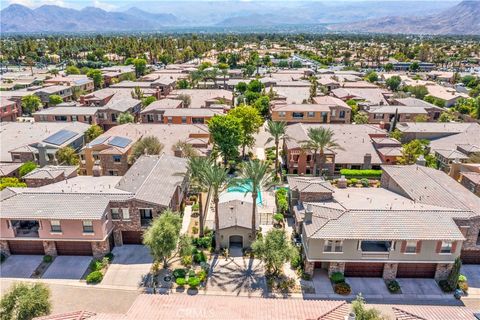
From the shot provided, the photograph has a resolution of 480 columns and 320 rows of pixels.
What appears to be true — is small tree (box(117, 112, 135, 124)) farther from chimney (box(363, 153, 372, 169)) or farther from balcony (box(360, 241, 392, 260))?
balcony (box(360, 241, 392, 260))

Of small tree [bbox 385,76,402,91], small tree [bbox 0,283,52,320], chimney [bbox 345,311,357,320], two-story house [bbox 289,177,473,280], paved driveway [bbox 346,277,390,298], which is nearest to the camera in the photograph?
chimney [bbox 345,311,357,320]

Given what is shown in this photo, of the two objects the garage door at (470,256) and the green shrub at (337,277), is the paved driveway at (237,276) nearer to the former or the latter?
the green shrub at (337,277)

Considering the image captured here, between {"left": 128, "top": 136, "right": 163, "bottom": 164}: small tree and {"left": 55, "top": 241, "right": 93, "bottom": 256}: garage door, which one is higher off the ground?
{"left": 128, "top": 136, "right": 163, "bottom": 164}: small tree

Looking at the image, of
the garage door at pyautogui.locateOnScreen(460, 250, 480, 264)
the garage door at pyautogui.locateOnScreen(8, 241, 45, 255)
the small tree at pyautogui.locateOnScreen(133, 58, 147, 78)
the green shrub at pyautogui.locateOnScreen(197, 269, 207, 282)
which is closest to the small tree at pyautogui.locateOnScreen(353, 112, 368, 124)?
the garage door at pyautogui.locateOnScreen(460, 250, 480, 264)

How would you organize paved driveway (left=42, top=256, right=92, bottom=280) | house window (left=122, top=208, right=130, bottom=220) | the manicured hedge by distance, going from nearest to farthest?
1. paved driveway (left=42, top=256, right=92, bottom=280)
2. house window (left=122, top=208, right=130, bottom=220)
3. the manicured hedge

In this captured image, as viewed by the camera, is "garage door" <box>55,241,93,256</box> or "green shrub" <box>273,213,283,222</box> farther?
"green shrub" <box>273,213,283,222</box>

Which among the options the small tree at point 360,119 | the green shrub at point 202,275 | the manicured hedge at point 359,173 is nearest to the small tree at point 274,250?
the green shrub at point 202,275

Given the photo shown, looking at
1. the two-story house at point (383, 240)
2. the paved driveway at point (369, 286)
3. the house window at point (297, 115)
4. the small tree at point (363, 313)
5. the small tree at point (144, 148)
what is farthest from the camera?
the house window at point (297, 115)

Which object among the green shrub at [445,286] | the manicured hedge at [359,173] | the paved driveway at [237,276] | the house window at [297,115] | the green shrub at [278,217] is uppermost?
the house window at [297,115]

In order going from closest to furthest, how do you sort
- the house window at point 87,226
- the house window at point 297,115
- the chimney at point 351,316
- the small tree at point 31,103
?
the chimney at point 351,316
the house window at point 87,226
the house window at point 297,115
the small tree at point 31,103
